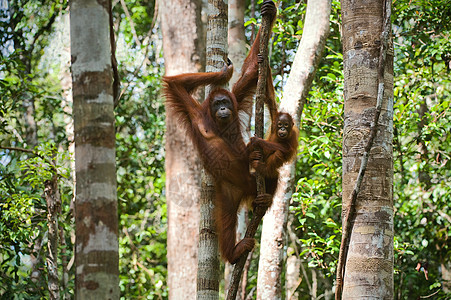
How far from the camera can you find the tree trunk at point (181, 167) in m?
5.64

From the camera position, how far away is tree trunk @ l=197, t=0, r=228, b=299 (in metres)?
3.68

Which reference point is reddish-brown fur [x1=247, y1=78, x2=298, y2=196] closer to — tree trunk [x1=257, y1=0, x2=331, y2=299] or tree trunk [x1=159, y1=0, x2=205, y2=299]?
tree trunk [x1=257, y1=0, x2=331, y2=299]

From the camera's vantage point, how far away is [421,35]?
702 centimetres

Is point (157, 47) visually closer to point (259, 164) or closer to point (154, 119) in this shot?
point (154, 119)

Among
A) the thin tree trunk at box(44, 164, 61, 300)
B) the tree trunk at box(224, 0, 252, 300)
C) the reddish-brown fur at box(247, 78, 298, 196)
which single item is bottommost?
the thin tree trunk at box(44, 164, 61, 300)

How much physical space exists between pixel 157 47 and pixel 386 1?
7.35 m

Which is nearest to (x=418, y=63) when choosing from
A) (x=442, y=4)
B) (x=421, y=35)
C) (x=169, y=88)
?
(x=421, y=35)

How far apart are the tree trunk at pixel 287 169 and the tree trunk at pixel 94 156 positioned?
336 cm

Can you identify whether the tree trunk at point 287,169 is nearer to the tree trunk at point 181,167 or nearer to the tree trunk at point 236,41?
the tree trunk at point 181,167

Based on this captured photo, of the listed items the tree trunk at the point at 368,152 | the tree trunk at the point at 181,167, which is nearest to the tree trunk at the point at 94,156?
the tree trunk at the point at 368,152

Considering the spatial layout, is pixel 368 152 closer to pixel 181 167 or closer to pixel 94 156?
pixel 94 156

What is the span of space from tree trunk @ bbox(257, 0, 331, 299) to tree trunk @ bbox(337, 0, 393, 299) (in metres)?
2.51

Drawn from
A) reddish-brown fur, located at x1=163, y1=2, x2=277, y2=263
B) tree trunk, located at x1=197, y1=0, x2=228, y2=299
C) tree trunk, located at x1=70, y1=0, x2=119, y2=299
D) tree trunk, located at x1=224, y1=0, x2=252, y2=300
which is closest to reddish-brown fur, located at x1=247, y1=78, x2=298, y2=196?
reddish-brown fur, located at x1=163, y1=2, x2=277, y2=263

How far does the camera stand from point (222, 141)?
15.0 feet
